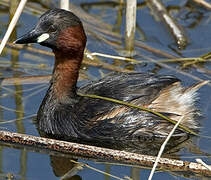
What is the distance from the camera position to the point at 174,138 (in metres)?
7.14

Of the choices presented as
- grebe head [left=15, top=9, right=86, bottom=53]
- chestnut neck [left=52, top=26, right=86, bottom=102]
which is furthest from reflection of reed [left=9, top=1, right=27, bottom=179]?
grebe head [left=15, top=9, right=86, bottom=53]

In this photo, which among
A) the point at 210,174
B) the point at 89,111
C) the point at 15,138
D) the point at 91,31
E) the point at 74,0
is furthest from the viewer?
the point at 74,0

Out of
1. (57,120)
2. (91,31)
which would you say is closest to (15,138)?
(57,120)

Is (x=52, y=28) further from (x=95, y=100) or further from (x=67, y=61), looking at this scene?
(x=95, y=100)

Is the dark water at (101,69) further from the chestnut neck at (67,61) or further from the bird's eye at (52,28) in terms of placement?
the bird's eye at (52,28)

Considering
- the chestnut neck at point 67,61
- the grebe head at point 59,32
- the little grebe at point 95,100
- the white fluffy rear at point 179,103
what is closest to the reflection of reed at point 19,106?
the little grebe at point 95,100

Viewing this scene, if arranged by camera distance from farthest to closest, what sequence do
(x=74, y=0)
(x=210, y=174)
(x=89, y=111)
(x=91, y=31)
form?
(x=74, y=0) < (x=91, y=31) < (x=89, y=111) < (x=210, y=174)

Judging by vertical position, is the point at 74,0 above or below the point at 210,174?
above

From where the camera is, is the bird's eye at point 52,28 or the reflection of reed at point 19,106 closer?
the reflection of reed at point 19,106

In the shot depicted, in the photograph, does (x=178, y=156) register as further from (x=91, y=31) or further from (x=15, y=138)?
(x=91, y=31)

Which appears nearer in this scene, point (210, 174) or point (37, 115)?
point (210, 174)

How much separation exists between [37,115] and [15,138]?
2.76 ft

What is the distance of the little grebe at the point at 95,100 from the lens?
7023mm

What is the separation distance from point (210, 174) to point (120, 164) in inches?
32.8
